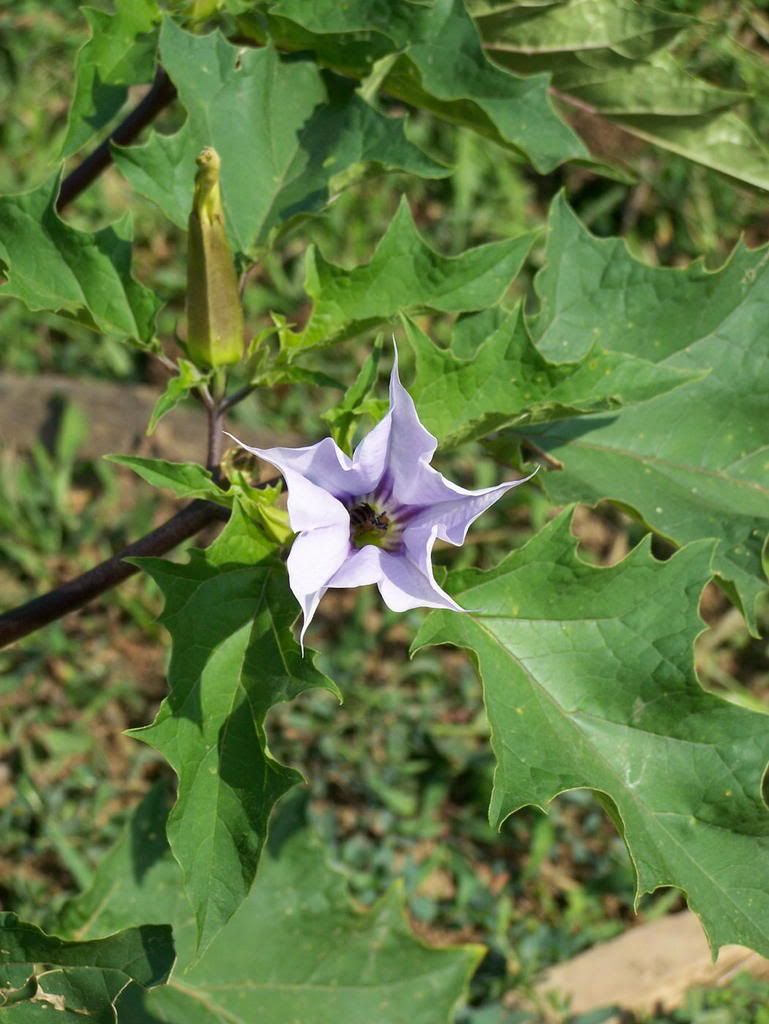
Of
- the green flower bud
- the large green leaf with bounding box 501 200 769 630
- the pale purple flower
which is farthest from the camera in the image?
the large green leaf with bounding box 501 200 769 630

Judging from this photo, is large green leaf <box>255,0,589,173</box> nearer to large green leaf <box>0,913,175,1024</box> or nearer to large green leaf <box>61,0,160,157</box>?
large green leaf <box>61,0,160,157</box>

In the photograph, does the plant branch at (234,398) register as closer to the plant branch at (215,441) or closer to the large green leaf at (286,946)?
the plant branch at (215,441)

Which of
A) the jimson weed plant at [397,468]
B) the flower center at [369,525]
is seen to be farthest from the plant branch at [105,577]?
the flower center at [369,525]

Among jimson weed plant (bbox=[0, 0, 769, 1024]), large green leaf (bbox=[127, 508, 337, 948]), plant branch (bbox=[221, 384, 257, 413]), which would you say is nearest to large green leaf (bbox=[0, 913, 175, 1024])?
jimson weed plant (bbox=[0, 0, 769, 1024])

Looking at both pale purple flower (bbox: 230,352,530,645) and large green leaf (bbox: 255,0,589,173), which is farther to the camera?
large green leaf (bbox: 255,0,589,173)

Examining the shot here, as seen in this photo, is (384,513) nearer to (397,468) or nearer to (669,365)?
(397,468)

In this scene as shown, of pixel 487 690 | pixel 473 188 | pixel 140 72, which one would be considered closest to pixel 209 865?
pixel 487 690
